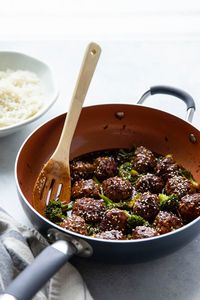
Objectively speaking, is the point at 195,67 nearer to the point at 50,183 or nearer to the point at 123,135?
the point at 123,135

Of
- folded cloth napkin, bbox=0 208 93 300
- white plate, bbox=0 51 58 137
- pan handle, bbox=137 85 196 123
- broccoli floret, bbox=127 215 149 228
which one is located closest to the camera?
folded cloth napkin, bbox=0 208 93 300

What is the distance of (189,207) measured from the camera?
138 centimetres

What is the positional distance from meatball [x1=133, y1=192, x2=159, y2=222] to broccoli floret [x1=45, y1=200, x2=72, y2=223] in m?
0.17

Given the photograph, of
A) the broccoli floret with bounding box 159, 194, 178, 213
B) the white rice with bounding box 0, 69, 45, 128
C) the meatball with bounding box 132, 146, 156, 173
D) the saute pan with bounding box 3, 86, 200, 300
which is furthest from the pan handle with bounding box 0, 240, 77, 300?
the white rice with bounding box 0, 69, 45, 128

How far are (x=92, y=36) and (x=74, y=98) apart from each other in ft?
2.89

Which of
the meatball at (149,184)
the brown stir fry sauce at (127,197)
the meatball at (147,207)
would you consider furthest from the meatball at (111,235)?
the meatball at (149,184)

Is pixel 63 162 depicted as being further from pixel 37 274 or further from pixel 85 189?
pixel 37 274

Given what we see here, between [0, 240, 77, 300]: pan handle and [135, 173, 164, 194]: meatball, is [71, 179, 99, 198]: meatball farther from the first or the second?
[0, 240, 77, 300]: pan handle

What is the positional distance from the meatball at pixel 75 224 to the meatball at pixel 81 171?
224 mm

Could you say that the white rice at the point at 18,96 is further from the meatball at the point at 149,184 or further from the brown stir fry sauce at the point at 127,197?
the meatball at the point at 149,184

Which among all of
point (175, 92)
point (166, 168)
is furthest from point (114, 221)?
point (175, 92)

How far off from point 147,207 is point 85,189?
0.58 feet

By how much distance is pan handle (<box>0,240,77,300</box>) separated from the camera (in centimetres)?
104

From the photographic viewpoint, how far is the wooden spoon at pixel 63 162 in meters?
1.46
